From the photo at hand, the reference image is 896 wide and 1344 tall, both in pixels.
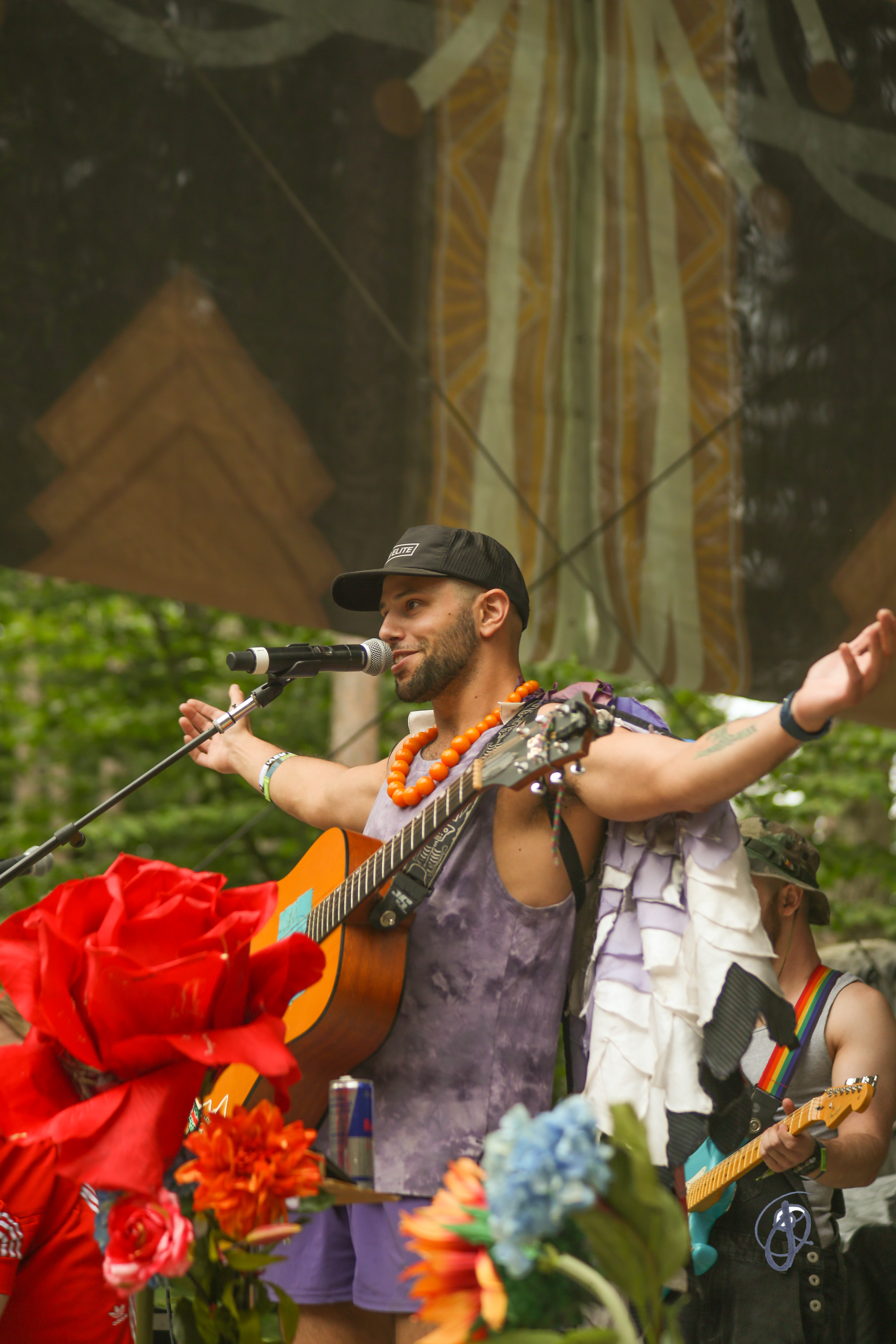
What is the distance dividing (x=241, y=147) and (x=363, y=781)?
1.89m

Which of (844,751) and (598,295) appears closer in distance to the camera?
(598,295)

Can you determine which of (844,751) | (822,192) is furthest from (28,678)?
(822,192)

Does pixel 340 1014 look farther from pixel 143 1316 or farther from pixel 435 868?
pixel 143 1316

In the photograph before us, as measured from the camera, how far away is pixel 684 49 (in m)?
3.74

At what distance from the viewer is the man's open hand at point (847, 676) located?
1558 millimetres

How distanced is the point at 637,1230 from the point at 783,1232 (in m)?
1.72

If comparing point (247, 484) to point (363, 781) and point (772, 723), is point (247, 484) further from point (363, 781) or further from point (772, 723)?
point (772, 723)

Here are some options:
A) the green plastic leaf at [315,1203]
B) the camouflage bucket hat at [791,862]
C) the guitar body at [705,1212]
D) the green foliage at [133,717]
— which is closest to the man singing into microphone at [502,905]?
the green plastic leaf at [315,1203]

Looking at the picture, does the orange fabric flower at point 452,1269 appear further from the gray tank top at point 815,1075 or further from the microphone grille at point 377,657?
the gray tank top at point 815,1075

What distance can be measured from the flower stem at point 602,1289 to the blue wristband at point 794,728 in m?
0.79

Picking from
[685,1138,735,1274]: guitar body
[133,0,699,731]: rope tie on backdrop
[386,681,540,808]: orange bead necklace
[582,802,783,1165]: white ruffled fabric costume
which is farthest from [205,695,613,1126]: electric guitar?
[133,0,699,731]: rope tie on backdrop

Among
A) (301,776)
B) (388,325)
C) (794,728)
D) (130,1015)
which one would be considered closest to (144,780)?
(301,776)

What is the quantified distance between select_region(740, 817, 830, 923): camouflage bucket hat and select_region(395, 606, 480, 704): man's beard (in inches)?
34.8

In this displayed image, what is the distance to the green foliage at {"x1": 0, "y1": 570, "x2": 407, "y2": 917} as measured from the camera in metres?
9.12
